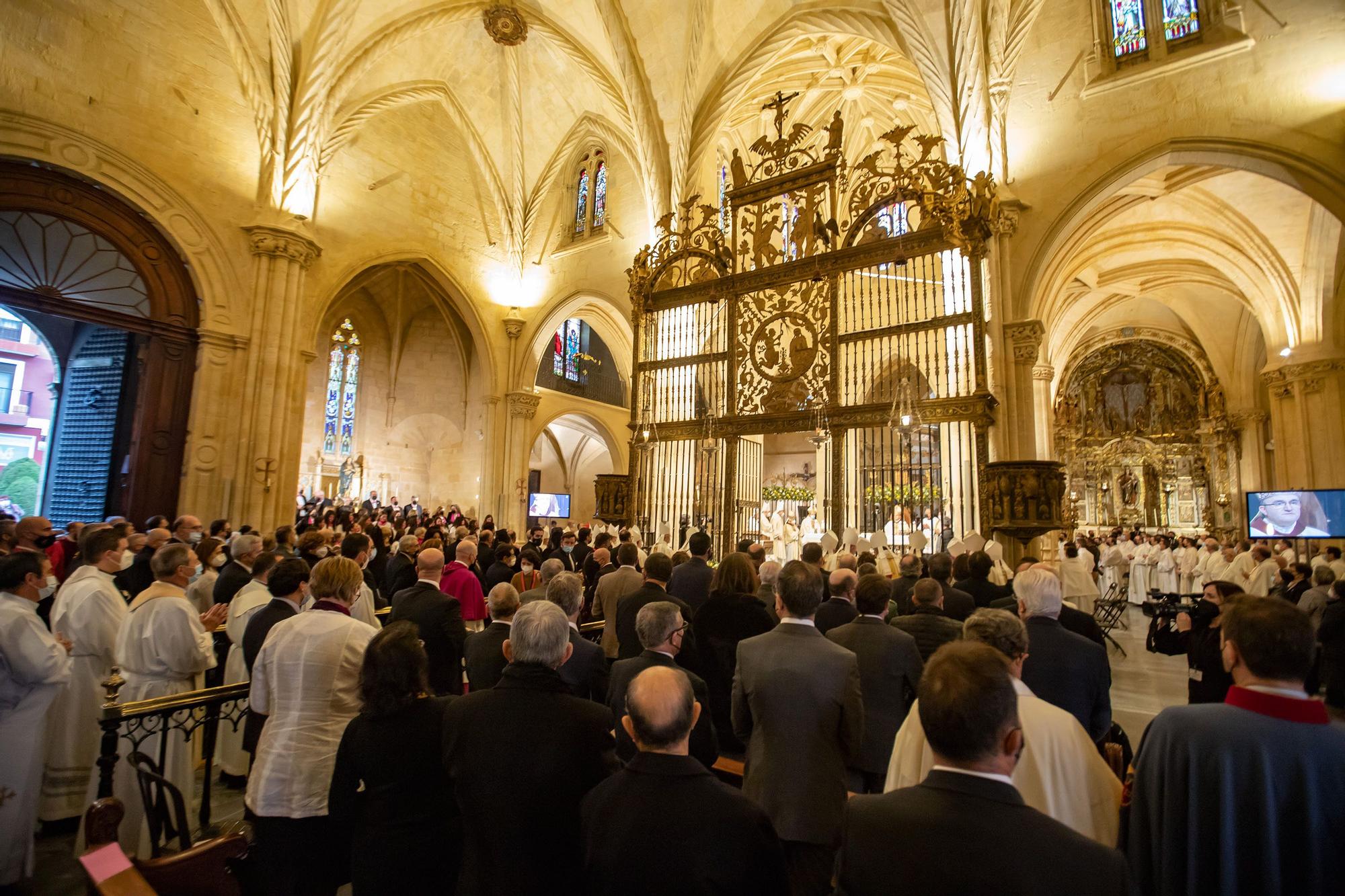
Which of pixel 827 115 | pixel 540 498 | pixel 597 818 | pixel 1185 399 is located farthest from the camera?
pixel 1185 399

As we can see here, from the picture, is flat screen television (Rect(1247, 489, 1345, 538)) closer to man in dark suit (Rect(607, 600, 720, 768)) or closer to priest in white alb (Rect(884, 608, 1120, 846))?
priest in white alb (Rect(884, 608, 1120, 846))

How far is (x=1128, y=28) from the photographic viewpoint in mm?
11117

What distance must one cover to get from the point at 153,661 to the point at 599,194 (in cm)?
1636

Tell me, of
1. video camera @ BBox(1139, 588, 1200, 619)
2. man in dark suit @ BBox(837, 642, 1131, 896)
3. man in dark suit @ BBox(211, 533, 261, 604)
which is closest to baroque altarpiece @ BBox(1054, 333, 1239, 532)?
video camera @ BBox(1139, 588, 1200, 619)

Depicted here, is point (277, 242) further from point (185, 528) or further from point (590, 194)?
point (590, 194)

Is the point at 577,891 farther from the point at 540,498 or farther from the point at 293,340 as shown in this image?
the point at 540,498

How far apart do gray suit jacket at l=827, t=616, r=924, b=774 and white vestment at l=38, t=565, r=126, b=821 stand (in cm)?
415

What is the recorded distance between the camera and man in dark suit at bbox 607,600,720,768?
2625 mm

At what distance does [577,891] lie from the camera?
2057 mm

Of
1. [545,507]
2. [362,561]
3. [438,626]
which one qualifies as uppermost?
[545,507]

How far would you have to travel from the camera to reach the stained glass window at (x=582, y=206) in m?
18.2

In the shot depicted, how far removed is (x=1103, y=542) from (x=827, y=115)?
47.4 ft

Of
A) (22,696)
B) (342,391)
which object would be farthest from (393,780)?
(342,391)

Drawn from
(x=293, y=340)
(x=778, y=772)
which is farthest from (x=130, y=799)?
(x=293, y=340)
